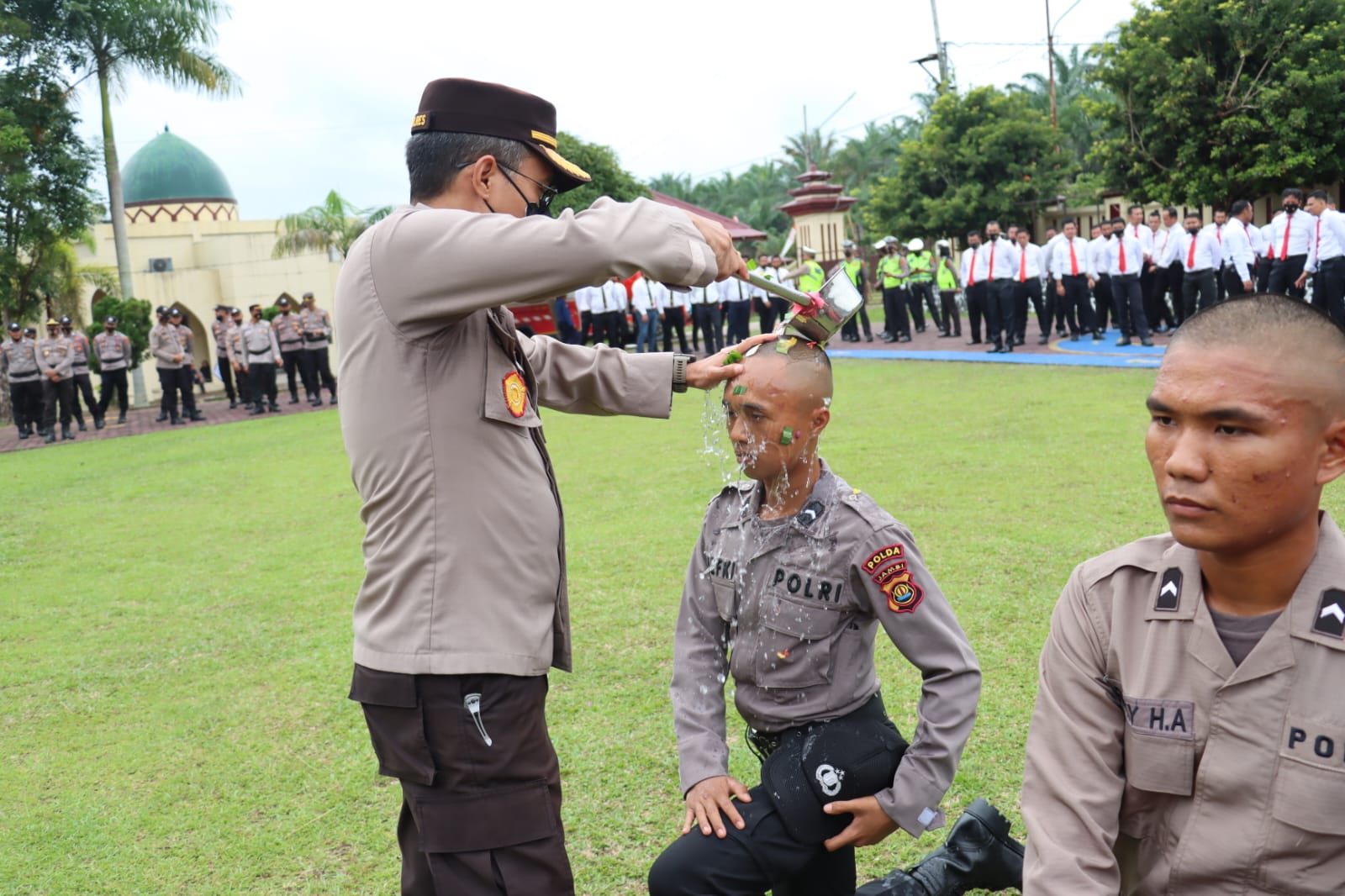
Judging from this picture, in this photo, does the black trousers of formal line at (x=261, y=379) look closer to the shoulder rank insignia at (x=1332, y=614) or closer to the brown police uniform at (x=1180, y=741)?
the brown police uniform at (x=1180, y=741)

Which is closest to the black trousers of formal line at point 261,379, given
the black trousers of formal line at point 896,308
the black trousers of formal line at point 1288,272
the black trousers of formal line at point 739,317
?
the black trousers of formal line at point 739,317

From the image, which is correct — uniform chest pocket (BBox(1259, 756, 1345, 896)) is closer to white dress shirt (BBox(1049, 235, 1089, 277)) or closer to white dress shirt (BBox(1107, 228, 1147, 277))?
white dress shirt (BBox(1107, 228, 1147, 277))

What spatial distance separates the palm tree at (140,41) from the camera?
2255 centimetres

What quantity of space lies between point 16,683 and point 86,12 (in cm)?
2129

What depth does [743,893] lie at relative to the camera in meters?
2.47

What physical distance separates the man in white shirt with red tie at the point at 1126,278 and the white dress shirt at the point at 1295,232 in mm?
1990

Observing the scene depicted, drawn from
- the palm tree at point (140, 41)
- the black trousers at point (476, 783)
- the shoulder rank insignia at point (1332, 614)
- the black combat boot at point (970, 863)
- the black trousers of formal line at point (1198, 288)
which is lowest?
the black combat boot at point (970, 863)

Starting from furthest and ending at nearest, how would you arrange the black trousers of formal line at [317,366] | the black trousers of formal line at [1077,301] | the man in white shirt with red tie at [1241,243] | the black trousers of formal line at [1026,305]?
the black trousers of formal line at [317,366], the black trousers of formal line at [1077,301], the black trousers of formal line at [1026,305], the man in white shirt with red tie at [1241,243]

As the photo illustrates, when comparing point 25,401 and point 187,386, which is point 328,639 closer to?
point 187,386

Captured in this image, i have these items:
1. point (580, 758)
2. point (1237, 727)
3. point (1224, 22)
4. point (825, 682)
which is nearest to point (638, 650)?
point (580, 758)

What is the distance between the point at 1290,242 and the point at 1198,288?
1.80 metres

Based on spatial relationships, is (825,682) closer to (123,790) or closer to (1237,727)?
(1237,727)

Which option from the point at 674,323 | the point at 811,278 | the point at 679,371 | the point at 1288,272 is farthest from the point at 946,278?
the point at 679,371

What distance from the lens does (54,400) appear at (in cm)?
1886
